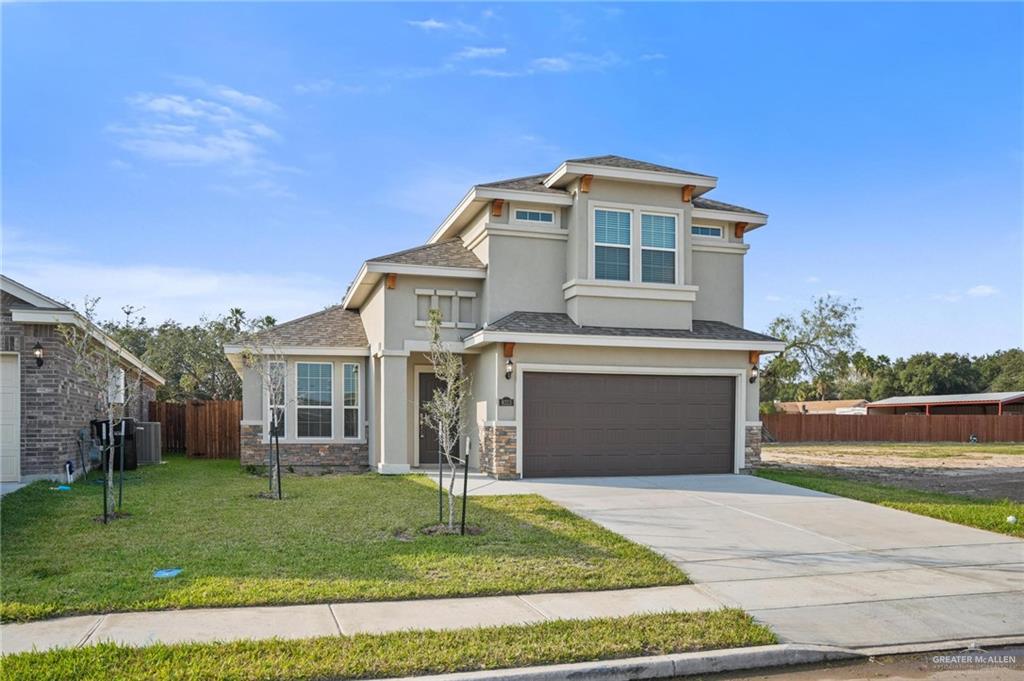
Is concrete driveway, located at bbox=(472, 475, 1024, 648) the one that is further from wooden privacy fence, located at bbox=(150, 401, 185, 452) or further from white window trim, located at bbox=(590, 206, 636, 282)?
wooden privacy fence, located at bbox=(150, 401, 185, 452)

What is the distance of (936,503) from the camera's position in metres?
13.0

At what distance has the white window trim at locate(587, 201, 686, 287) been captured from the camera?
1656cm

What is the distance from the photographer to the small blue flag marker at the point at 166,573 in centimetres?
738

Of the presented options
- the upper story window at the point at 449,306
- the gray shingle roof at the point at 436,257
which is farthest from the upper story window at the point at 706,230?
the upper story window at the point at 449,306

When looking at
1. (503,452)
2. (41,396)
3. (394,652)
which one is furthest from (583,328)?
(394,652)

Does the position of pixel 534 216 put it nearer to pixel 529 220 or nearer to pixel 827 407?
pixel 529 220

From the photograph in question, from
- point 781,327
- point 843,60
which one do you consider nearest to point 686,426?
point 843,60

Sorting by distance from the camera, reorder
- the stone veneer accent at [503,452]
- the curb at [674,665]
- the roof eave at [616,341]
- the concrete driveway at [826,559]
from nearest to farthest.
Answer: the curb at [674,665]
the concrete driveway at [826,559]
the roof eave at [616,341]
the stone veneer accent at [503,452]

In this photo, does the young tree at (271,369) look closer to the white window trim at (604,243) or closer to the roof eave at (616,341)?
the roof eave at (616,341)

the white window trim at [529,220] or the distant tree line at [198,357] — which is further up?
the white window trim at [529,220]

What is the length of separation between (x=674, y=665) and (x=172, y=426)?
23.9m

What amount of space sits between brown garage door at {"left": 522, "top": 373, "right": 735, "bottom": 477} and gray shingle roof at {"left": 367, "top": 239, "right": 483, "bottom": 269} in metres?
3.39

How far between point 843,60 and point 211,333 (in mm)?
34351

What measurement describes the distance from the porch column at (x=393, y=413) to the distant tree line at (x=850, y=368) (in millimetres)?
35979
